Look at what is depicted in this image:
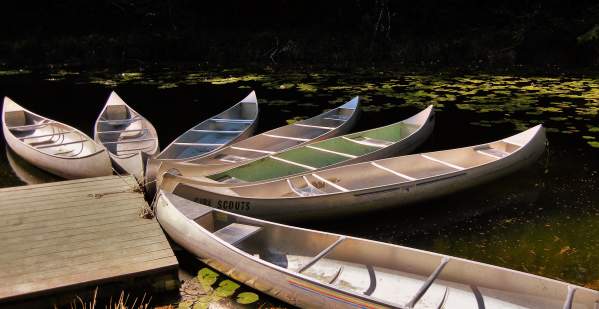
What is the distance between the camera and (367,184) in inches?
222

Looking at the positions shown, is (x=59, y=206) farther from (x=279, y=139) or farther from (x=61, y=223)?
(x=279, y=139)

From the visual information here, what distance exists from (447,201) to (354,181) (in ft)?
3.62

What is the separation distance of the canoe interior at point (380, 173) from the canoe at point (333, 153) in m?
0.21

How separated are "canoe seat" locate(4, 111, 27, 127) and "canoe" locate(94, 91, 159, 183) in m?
1.36

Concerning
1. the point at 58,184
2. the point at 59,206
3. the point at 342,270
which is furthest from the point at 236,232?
the point at 58,184

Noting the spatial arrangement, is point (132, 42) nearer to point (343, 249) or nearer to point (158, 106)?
point (158, 106)

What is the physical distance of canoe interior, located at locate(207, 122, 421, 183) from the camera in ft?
18.2

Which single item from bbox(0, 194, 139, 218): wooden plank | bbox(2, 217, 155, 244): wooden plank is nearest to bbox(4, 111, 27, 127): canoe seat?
bbox(0, 194, 139, 218): wooden plank

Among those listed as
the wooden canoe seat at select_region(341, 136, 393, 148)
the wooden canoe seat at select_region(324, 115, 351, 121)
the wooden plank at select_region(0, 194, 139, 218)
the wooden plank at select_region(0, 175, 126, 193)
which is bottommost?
the wooden plank at select_region(0, 194, 139, 218)

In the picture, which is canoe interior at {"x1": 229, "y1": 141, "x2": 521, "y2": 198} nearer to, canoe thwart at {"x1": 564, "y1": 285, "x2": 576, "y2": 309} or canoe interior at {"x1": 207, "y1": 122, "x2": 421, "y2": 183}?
canoe interior at {"x1": 207, "y1": 122, "x2": 421, "y2": 183}

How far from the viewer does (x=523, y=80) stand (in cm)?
1284

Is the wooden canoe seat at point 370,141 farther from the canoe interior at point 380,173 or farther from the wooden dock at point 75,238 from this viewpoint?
the wooden dock at point 75,238

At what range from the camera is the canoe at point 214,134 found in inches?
253

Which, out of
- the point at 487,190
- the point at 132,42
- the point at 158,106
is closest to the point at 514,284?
the point at 487,190
